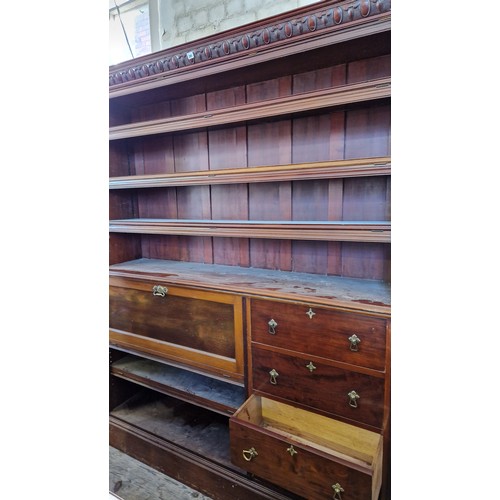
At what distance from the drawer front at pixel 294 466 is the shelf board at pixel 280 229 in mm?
730

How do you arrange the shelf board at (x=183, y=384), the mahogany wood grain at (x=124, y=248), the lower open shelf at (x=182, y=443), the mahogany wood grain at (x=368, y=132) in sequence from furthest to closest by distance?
the mahogany wood grain at (x=124, y=248), the shelf board at (x=183, y=384), the lower open shelf at (x=182, y=443), the mahogany wood grain at (x=368, y=132)

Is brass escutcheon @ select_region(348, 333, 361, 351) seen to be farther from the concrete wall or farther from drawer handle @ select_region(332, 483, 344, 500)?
the concrete wall

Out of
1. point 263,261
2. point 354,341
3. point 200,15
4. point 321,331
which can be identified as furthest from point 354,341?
point 200,15

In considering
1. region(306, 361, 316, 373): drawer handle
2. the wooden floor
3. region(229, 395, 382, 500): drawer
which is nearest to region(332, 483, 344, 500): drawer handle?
region(229, 395, 382, 500): drawer

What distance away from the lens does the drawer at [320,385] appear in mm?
1075

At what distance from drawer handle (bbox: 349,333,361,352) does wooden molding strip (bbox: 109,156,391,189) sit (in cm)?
57

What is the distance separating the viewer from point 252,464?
1127 mm

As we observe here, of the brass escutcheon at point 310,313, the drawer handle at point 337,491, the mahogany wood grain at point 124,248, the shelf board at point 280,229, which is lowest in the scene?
the drawer handle at point 337,491

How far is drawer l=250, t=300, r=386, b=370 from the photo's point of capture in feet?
3.44

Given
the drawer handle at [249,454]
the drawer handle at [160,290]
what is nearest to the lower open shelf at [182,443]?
the drawer handle at [249,454]

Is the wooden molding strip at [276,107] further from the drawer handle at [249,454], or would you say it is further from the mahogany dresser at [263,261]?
the drawer handle at [249,454]

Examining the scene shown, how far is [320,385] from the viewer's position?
1154mm
